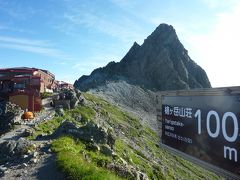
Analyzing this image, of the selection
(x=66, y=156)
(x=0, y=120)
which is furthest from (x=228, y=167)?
(x=0, y=120)

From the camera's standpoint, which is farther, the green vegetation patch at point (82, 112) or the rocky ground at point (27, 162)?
the green vegetation patch at point (82, 112)

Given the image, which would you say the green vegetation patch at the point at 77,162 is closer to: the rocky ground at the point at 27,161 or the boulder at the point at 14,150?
the rocky ground at the point at 27,161

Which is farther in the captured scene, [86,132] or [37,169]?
[86,132]

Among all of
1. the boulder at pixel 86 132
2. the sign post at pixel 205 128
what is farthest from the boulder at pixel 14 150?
the sign post at pixel 205 128

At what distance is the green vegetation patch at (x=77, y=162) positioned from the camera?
1850cm

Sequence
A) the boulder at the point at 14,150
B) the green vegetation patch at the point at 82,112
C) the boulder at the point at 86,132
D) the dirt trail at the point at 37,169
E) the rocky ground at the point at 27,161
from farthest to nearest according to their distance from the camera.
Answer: the green vegetation patch at the point at 82,112 < the boulder at the point at 86,132 < the boulder at the point at 14,150 < the rocky ground at the point at 27,161 < the dirt trail at the point at 37,169

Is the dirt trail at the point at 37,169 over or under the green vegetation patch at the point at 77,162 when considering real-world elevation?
under

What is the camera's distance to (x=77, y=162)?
68.6 ft

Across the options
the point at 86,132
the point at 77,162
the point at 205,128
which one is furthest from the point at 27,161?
the point at 205,128

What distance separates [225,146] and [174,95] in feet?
11.9

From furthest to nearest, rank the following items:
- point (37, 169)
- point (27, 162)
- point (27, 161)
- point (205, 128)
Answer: point (27, 161) < point (27, 162) < point (37, 169) < point (205, 128)

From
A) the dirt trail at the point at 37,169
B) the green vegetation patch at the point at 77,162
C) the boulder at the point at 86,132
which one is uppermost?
the boulder at the point at 86,132

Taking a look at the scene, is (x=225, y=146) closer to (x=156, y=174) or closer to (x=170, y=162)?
(x=156, y=174)

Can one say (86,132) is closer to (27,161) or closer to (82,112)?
(27,161)
